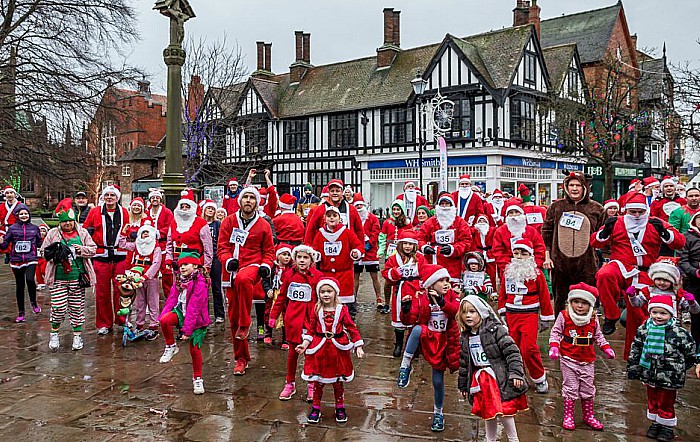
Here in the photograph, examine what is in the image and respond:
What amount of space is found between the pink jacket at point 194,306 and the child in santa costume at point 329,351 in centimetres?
129

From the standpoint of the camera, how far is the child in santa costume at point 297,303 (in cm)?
562

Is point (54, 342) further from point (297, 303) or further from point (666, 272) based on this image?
point (666, 272)

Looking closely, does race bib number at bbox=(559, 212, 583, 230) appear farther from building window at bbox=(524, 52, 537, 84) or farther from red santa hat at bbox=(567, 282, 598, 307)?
building window at bbox=(524, 52, 537, 84)

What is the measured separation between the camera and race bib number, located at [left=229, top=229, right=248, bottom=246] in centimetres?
666

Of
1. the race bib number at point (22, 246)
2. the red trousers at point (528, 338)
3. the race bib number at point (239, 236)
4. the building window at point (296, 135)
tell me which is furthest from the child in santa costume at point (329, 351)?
the building window at point (296, 135)

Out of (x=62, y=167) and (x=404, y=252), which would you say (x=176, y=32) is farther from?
(x=62, y=167)

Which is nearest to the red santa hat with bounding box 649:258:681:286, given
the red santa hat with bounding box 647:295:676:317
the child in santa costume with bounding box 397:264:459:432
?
the red santa hat with bounding box 647:295:676:317

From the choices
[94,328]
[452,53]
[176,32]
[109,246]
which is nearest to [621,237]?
[109,246]

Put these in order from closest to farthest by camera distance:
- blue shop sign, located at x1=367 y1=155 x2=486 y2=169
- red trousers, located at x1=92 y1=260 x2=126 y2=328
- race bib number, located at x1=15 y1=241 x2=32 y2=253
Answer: red trousers, located at x1=92 y1=260 x2=126 y2=328
race bib number, located at x1=15 y1=241 x2=32 y2=253
blue shop sign, located at x1=367 y1=155 x2=486 y2=169

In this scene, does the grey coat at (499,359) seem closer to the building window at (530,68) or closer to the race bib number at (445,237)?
the race bib number at (445,237)

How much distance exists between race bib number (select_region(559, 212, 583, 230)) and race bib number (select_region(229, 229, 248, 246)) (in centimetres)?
377

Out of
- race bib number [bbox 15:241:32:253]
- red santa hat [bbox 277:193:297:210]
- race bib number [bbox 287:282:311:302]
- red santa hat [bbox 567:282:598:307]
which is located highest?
red santa hat [bbox 277:193:297:210]

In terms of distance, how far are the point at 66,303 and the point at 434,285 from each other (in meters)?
5.05

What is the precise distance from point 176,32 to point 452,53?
20577mm
